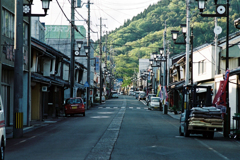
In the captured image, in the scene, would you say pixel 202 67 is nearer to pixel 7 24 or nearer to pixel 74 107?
pixel 74 107

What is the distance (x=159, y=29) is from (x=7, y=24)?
70381mm

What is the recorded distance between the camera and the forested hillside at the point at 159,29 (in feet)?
180

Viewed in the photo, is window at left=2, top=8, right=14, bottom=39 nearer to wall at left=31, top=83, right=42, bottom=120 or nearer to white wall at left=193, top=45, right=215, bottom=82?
wall at left=31, top=83, right=42, bottom=120

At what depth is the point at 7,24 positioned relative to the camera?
23.3 meters

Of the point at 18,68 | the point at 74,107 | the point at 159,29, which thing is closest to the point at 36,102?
the point at 74,107

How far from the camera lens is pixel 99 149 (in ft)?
41.0

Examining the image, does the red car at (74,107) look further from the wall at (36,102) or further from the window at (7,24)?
the window at (7,24)

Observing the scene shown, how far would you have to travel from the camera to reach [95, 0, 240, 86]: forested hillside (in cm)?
5484

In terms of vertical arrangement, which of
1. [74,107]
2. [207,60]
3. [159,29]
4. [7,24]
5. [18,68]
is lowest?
[74,107]

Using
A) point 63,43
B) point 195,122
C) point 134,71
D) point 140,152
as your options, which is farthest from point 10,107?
point 134,71

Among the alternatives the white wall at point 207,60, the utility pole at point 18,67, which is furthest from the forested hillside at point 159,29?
the utility pole at point 18,67

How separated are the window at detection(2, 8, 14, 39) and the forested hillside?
12.9 m

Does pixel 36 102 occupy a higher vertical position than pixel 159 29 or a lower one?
lower

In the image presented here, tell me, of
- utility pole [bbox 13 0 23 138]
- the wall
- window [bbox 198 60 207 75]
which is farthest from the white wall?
utility pole [bbox 13 0 23 138]
